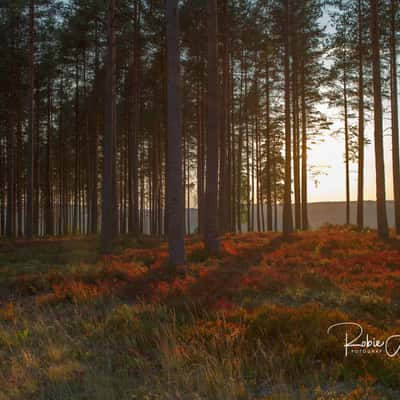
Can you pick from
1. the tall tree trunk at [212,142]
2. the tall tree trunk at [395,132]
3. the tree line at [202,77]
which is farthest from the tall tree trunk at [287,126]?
the tall tree trunk at [212,142]

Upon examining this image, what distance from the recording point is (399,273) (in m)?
8.63

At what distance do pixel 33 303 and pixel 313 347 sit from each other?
5.85 meters

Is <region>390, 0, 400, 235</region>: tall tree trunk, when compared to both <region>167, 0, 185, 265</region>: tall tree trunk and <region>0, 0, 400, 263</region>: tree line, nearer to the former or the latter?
<region>0, 0, 400, 263</region>: tree line

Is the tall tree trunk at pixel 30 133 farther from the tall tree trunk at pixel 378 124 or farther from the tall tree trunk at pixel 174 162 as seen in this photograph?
the tall tree trunk at pixel 378 124

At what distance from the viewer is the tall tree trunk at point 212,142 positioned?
12391 mm

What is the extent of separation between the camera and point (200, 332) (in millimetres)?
4844

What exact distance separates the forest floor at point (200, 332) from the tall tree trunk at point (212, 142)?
248 centimetres

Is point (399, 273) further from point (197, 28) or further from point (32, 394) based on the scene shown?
point (197, 28)

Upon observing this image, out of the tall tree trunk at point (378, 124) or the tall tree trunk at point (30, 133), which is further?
the tall tree trunk at point (30, 133)

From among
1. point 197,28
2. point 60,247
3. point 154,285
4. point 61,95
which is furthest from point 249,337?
point 61,95

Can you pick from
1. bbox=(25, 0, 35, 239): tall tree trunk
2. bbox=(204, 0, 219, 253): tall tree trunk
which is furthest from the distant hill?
bbox=(204, 0, 219, 253): tall tree trunk

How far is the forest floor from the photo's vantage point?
3598 millimetres

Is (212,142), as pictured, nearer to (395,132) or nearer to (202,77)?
(202,77)

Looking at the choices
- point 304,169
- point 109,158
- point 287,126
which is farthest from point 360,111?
point 109,158
